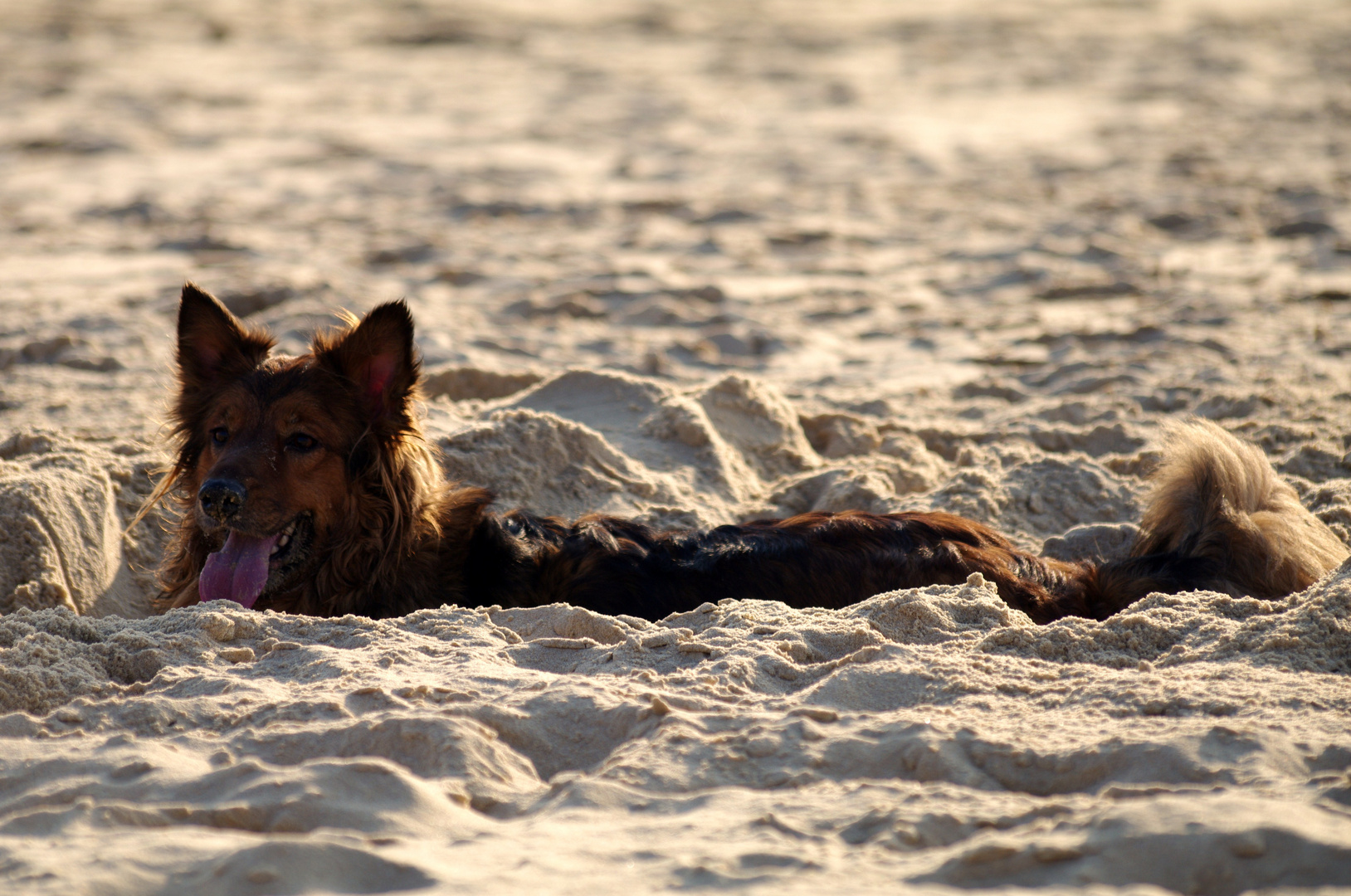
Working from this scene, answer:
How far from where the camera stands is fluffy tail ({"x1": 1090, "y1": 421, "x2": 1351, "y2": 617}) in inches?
164

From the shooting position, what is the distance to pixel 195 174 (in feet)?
38.7

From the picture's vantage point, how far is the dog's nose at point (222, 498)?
4.11m

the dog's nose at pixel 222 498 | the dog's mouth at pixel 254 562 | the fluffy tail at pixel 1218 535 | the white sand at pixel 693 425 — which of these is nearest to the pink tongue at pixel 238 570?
the dog's mouth at pixel 254 562

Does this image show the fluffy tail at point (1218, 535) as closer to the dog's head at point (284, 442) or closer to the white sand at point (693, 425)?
the white sand at point (693, 425)

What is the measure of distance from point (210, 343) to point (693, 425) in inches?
89.8

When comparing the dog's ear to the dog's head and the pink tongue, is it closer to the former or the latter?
the dog's head

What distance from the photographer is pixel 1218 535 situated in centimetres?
429

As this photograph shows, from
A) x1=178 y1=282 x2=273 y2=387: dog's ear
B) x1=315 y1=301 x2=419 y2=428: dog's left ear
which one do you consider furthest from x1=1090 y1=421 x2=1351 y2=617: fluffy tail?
x1=178 y1=282 x2=273 y2=387: dog's ear

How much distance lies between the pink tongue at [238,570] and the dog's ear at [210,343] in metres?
0.64

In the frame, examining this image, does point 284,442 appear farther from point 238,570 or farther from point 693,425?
point 693,425

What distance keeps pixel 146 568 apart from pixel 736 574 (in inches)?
101

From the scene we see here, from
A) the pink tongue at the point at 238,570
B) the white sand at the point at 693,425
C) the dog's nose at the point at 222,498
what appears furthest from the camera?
the pink tongue at the point at 238,570

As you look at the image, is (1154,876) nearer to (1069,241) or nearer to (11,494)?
(11,494)

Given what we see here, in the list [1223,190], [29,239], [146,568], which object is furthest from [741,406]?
[1223,190]
